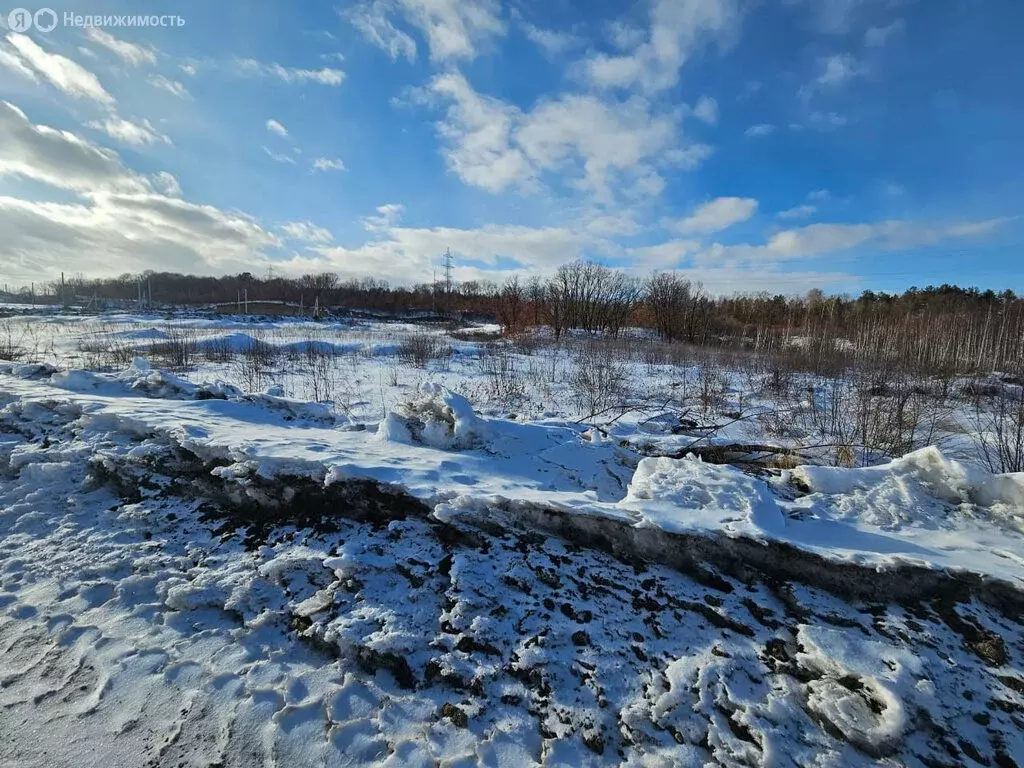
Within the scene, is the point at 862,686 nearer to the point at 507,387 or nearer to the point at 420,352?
the point at 507,387

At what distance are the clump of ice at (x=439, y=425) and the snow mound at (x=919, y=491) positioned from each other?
2.60 m

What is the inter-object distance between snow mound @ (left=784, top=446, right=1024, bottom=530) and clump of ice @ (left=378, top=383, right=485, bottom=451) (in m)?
2.60

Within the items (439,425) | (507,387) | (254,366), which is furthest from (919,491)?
(254,366)

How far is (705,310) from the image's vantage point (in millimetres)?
27656

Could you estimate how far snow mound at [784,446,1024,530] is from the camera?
2.56 m

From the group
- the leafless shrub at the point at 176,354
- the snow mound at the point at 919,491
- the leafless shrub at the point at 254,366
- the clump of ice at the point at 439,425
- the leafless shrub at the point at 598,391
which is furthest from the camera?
the leafless shrub at the point at 176,354

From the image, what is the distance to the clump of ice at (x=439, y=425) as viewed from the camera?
3.78 m

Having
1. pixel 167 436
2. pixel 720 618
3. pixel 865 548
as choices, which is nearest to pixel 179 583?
pixel 167 436

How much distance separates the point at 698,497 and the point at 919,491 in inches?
56.9

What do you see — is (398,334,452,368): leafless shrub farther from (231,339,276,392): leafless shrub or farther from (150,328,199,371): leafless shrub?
(150,328,199,371): leafless shrub

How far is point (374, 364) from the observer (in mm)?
12586

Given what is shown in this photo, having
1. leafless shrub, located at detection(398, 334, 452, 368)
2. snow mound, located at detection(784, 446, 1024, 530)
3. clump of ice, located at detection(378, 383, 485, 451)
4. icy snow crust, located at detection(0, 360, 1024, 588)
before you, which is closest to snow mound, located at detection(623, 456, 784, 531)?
icy snow crust, located at detection(0, 360, 1024, 588)

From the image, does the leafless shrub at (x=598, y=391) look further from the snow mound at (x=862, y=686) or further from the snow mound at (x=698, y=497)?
the snow mound at (x=862, y=686)

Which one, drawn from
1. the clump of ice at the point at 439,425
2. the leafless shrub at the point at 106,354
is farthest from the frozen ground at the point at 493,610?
the leafless shrub at the point at 106,354
